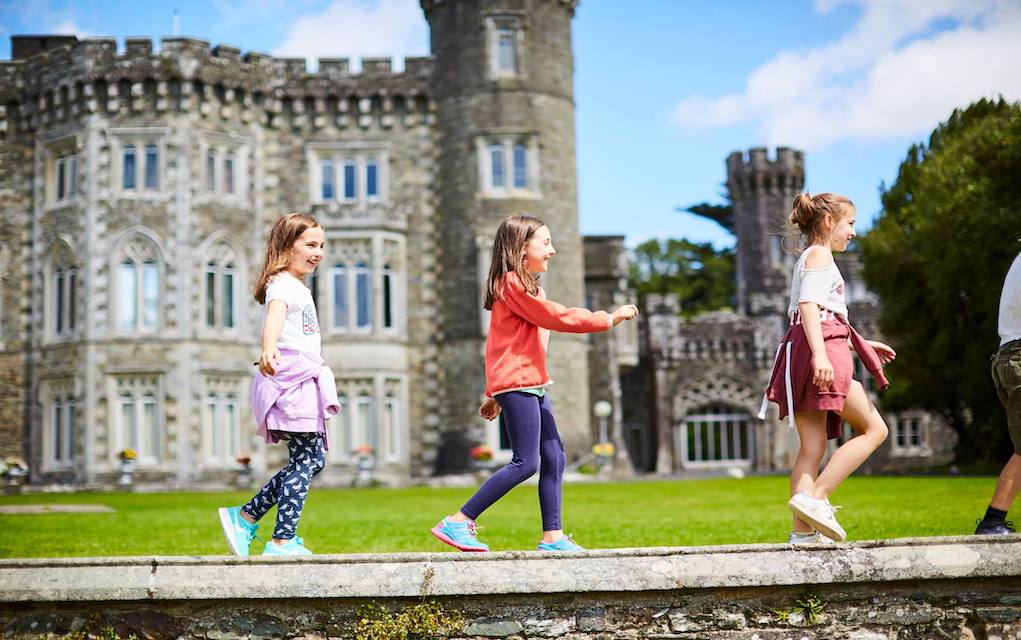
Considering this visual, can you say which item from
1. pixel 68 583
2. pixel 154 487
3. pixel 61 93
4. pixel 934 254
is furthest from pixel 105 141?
pixel 68 583

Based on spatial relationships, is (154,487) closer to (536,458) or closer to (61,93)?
(61,93)

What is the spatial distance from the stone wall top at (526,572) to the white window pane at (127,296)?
85.8 ft

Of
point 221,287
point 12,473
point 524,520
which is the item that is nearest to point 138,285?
point 221,287

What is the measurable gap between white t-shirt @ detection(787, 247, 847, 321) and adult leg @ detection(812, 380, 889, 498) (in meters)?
0.45

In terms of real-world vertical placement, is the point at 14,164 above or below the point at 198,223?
above

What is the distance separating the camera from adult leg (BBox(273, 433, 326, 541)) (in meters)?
6.69

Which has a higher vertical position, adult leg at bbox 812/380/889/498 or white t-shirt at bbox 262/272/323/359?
white t-shirt at bbox 262/272/323/359

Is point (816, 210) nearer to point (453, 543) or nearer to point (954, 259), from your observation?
point (453, 543)

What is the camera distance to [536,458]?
6.70 m

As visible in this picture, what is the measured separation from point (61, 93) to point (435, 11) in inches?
398

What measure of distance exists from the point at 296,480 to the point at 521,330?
1488 mm

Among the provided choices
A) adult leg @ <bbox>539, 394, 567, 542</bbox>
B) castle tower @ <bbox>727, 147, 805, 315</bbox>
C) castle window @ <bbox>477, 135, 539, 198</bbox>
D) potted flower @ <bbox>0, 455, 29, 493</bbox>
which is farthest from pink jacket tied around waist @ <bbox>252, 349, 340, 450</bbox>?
castle tower @ <bbox>727, 147, 805, 315</bbox>

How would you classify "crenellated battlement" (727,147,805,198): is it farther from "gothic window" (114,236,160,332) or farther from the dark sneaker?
the dark sneaker

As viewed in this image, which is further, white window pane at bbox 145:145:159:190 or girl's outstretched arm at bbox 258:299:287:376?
white window pane at bbox 145:145:159:190
